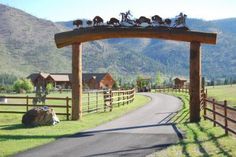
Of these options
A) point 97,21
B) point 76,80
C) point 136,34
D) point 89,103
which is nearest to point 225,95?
point 89,103

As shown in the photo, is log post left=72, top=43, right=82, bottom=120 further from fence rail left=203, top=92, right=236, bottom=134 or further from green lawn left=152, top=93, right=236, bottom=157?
green lawn left=152, top=93, right=236, bottom=157

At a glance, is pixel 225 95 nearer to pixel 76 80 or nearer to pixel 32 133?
pixel 76 80

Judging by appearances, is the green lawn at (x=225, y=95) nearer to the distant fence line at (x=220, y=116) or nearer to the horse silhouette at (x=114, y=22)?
the distant fence line at (x=220, y=116)

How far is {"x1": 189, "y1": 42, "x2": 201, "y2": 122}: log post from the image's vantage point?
24625 millimetres

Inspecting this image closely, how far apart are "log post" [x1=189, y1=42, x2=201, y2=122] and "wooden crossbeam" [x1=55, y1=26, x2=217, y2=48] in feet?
1.67

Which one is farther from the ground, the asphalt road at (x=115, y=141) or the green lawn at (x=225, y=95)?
the green lawn at (x=225, y=95)

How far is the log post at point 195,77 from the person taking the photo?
24.6 meters

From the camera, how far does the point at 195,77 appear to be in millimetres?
24828

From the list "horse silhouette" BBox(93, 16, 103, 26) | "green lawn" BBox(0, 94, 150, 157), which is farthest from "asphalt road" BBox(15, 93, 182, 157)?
"horse silhouette" BBox(93, 16, 103, 26)

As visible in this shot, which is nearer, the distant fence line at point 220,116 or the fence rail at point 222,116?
the fence rail at point 222,116

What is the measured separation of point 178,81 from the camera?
433ft

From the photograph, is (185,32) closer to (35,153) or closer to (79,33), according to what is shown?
(79,33)

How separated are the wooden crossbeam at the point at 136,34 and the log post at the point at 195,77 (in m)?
0.51

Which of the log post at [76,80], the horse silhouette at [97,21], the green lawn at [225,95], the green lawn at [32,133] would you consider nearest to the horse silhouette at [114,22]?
the horse silhouette at [97,21]
